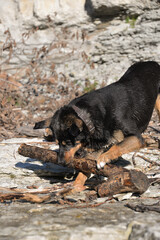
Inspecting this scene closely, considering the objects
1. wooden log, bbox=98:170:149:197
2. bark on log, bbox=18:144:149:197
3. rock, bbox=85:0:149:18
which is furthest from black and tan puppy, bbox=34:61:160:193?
rock, bbox=85:0:149:18

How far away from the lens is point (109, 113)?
4578 millimetres

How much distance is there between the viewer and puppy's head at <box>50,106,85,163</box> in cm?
422

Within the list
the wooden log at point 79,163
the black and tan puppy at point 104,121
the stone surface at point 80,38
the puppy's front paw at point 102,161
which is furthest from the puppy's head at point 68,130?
the stone surface at point 80,38

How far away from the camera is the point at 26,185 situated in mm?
4180

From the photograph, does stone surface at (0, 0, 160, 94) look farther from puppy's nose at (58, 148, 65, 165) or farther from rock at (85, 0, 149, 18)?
puppy's nose at (58, 148, 65, 165)

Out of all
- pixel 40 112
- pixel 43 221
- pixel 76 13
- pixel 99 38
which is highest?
pixel 76 13

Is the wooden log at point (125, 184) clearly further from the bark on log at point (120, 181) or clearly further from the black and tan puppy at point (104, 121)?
the black and tan puppy at point (104, 121)

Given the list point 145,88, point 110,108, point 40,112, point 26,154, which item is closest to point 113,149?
point 110,108

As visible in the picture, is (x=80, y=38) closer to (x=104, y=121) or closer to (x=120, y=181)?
(x=104, y=121)

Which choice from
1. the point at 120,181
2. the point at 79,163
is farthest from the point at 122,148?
the point at 120,181

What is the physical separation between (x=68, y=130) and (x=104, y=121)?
595 millimetres

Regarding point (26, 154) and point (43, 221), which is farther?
point (26, 154)

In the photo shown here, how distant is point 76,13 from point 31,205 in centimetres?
763

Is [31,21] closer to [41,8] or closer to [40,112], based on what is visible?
[41,8]
